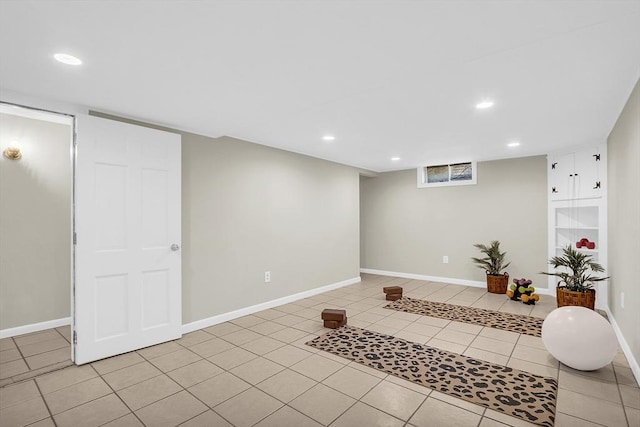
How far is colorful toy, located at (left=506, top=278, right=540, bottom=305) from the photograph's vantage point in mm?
4680

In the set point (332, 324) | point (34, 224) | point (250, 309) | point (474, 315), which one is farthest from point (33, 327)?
point (474, 315)

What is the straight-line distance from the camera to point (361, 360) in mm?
2895

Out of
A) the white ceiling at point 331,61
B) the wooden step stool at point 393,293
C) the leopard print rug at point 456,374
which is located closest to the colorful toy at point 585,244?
the white ceiling at point 331,61

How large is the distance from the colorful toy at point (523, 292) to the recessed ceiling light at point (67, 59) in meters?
5.79

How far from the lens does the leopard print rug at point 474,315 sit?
3.74m

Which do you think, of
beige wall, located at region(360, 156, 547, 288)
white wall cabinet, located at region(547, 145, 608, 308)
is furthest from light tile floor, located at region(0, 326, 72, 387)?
white wall cabinet, located at region(547, 145, 608, 308)

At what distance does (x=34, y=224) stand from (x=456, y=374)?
483 centimetres

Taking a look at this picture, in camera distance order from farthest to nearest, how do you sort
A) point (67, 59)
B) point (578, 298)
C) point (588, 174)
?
point (588, 174), point (578, 298), point (67, 59)

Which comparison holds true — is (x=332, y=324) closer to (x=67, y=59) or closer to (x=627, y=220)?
(x=627, y=220)

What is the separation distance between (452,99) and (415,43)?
1088 mm

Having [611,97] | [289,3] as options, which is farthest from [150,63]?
[611,97]

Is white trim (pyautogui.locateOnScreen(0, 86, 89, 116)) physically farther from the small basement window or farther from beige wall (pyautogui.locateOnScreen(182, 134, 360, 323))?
the small basement window

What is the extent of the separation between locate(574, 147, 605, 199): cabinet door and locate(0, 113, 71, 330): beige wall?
724cm

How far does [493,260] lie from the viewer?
5504 millimetres
